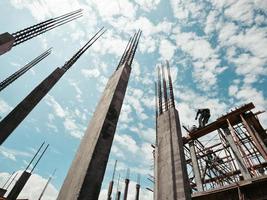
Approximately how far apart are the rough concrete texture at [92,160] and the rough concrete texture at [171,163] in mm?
1834

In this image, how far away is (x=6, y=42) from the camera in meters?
8.94

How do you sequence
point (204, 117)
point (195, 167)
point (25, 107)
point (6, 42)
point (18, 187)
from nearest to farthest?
point (6, 42) → point (25, 107) → point (195, 167) → point (204, 117) → point (18, 187)

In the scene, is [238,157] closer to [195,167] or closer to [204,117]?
[195,167]

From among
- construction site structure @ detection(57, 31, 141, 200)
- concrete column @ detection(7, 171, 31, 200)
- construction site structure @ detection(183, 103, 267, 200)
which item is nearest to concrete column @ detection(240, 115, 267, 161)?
construction site structure @ detection(183, 103, 267, 200)

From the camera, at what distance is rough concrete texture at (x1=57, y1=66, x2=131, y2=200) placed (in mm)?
2143

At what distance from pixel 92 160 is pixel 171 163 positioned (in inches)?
90.7

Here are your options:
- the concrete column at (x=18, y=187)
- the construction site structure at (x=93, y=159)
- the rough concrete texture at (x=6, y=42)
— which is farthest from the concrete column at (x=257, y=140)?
the concrete column at (x=18, y=187)

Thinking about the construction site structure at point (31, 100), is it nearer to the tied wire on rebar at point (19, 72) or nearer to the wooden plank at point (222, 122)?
the tied wire on rebar at point (19, 72)

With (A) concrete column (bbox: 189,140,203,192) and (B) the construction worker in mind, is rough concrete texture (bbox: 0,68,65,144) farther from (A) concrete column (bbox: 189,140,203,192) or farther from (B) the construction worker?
(B) the construction worker

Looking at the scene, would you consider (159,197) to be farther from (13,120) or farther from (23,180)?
Answer: (23,180)

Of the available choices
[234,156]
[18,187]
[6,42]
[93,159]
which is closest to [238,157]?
[234,156]

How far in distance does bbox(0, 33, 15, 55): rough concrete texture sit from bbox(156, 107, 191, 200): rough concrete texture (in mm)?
8595

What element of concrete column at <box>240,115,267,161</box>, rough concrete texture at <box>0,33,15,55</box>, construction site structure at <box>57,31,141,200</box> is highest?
rough concrete texture at <box>0,33,15,55</box>

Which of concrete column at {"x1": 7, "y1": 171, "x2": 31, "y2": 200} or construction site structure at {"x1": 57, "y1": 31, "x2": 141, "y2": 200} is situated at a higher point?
concrete column at {"x1": 7, "y1": 171, "x2": 31, "y2": 200}
